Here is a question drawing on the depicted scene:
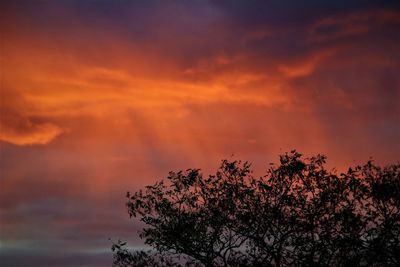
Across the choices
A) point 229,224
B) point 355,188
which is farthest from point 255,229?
point 355,188

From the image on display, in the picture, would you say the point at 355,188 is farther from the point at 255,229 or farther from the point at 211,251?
the point at 211,251

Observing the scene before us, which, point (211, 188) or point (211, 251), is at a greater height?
point (211, 188)

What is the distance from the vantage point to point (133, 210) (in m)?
49.0

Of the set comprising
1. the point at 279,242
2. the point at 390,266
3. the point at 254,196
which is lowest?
the point at 390,266

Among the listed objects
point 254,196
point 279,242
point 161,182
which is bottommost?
point 279,242

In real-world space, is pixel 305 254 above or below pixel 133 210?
below

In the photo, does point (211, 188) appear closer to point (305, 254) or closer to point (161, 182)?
point (161, 182)

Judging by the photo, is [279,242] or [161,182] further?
[161,182]

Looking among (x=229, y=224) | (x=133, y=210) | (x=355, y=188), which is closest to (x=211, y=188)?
(x=229, y=224)

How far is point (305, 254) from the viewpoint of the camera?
44.5 m

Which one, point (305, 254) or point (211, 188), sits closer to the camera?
point (305, 254)

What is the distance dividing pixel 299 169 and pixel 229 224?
6.61 m

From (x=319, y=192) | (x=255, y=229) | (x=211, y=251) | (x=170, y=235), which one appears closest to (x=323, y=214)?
(x=319, y=192)

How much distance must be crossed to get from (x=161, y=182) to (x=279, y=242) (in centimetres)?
1051
